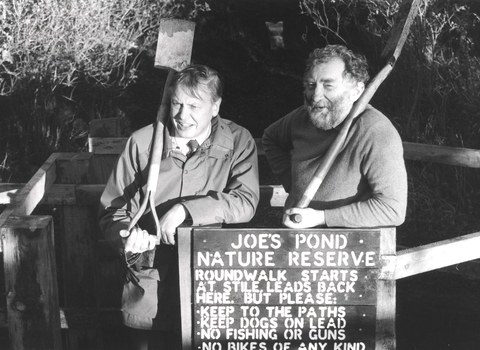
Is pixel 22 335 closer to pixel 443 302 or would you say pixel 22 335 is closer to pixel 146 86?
pixel 443 302

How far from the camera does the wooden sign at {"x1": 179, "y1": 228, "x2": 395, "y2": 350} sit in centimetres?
298

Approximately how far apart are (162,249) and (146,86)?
521 cm

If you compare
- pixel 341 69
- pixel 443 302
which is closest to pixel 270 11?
pixel 443 302

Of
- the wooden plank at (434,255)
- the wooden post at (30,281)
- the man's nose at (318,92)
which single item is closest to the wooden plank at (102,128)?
the wooden post at (30,281)

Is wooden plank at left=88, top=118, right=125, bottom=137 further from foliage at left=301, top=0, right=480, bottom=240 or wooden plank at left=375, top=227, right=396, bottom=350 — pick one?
foliage at left=301, top=0, right=480, bottom=240

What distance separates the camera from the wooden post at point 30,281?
10.3 ft

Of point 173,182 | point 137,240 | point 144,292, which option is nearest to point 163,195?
point 173,182

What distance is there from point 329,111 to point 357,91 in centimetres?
16

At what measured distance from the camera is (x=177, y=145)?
10.5 ft

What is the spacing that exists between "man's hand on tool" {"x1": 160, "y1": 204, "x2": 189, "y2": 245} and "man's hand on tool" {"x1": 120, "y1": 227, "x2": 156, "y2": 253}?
9 centimetres

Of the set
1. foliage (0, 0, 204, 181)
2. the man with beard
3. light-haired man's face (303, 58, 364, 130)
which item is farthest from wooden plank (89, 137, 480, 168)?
foliage (0, 0, 204, 181)

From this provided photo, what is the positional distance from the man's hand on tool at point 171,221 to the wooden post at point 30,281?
0.52 metres

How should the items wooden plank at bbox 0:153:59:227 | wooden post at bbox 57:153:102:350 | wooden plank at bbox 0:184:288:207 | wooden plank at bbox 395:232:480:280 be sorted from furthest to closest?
wooden post at bbox 57:153:102:350 → wooden plank at bbox 0:184:288:207 → wooden plank at bbox 0:153:59:227 → wooden plank at bbox 395:232:480:280

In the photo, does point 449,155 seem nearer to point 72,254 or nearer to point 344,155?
point 344,155
